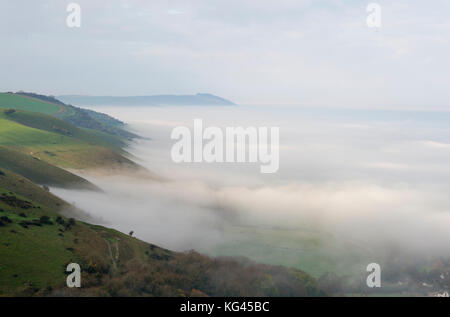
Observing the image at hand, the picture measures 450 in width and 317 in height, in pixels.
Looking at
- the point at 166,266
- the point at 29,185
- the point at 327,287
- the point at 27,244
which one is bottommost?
the point at 327,287

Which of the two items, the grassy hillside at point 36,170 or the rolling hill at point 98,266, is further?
the grassy hillside at point 36,170

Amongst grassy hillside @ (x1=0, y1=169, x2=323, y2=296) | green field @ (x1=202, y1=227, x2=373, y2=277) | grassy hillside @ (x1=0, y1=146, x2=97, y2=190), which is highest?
grassy hillside @ (x1=0, y1=146, x2=97, y2=190)

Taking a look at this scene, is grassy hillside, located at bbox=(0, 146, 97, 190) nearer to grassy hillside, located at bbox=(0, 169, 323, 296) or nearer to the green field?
grassy hillside, located at bbox=(0, 169, 323, 296)

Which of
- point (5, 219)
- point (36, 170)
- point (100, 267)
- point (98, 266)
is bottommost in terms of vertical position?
point (100, 267)

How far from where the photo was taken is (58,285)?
69.6m

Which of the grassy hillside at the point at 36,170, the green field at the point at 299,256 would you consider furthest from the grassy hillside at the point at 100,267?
the green field at the point at 299,256

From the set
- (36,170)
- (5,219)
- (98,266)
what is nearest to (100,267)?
(98,266)

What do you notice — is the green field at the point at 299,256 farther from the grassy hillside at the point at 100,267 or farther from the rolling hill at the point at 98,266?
the grassy hillside at the point at 100,267

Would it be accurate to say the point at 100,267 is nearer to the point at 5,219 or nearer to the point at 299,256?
the point at 5,219

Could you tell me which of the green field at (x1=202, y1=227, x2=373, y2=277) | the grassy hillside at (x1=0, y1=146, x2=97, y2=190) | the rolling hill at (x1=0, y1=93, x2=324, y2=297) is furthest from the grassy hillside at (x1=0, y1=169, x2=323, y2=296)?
the green field at (x1=202, y1=227, x2=373, y2=277)

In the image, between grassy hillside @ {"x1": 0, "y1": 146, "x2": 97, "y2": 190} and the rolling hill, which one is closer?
the rolling hill
